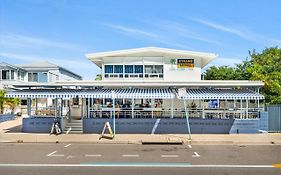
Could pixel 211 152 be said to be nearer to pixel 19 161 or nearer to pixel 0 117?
pixel 19 161

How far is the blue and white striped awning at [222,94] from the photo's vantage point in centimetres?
2216

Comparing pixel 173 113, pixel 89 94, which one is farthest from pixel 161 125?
pixel 89 94

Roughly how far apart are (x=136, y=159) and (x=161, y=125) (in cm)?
918

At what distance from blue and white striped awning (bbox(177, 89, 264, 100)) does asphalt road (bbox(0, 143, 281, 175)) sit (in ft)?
15.0

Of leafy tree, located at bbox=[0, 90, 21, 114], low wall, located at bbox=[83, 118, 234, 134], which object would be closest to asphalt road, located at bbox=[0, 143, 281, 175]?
low wall, located at bbox=[83, 118, 234, 134]

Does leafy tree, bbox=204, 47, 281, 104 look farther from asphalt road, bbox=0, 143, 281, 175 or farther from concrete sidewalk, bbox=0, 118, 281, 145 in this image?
asphalt road, bbox=0, 143, 281, 175

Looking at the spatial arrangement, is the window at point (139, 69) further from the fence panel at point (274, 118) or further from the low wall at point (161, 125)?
the fence panel at point (274, 118)

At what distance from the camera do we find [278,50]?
5922cm

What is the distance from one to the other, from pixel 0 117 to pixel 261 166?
81.5 ft

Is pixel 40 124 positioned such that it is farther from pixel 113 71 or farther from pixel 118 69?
pixel 118 69

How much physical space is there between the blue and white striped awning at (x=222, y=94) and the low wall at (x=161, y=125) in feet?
5.20

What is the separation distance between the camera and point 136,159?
13.8m

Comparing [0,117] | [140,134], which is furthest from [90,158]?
[0,117]

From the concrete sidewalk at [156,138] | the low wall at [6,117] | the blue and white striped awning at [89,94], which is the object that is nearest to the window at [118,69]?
the blue and white striped awning at [89,94]
